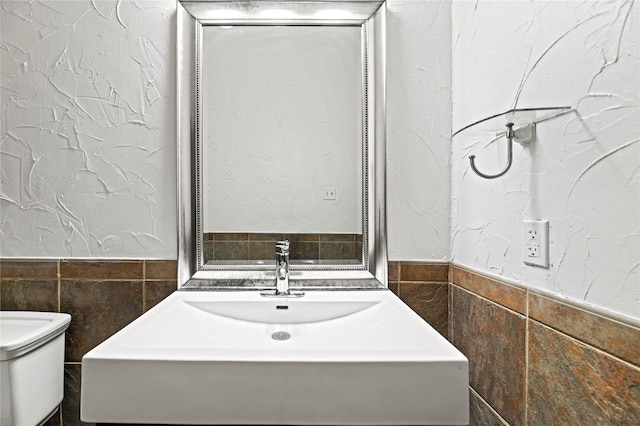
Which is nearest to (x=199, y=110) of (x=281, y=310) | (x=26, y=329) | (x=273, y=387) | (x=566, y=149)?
(x=281, y=310)

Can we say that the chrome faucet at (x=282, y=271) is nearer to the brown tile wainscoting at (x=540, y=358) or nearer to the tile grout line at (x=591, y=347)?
the brown tile wainscoting at (x=540, y=358)

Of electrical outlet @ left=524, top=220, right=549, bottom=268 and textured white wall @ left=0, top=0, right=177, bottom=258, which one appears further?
textured white wall @ left=0, top=0, right=177, bottom=258

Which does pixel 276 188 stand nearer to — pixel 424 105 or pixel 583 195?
pixel 424 105

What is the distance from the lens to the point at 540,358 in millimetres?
889

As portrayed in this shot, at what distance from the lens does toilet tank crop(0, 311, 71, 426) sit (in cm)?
112

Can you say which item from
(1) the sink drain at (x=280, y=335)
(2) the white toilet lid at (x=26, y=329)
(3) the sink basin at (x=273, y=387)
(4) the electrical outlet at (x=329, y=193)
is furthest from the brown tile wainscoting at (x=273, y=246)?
(3) the sink basin at (x=273, y=387)

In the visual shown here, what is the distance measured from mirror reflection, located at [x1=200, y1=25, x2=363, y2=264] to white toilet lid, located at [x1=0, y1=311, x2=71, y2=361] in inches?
23.9

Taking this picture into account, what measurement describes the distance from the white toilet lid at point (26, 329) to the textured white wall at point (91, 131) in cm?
20

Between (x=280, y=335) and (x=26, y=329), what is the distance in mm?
790

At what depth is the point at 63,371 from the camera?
133 centimetres

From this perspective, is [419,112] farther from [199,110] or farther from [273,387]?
[273,387]

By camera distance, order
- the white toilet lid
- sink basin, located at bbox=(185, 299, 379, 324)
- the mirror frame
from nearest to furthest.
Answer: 1. the white toilet lid
2. sink basin, located at bbox=(185, 299, 379, 324)
3. the mirror frame

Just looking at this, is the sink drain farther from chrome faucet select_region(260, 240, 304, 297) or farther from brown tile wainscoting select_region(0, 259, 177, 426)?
brown tile wainscoting select_region(0, 259, 177, 426)

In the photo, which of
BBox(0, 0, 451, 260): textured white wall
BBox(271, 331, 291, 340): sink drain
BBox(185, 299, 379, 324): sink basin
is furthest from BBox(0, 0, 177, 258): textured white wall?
BBox(271, 331, 291, 340): sink drain
